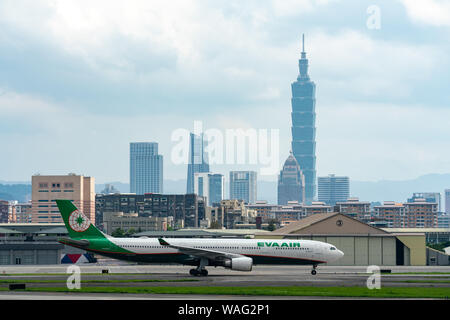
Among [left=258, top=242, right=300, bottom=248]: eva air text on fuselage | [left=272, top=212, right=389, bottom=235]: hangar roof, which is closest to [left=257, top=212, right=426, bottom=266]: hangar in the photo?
[left=272, top=212, right=389, bottom=235]: hangar roof

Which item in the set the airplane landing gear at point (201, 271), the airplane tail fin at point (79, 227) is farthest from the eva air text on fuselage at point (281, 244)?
the airplane tail fin at point (79, 227)

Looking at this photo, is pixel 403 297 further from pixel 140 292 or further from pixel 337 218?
pixel 337 218

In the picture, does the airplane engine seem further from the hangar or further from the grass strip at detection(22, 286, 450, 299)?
the hangar

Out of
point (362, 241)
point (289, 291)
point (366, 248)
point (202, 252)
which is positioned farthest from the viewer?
point (362, 241)

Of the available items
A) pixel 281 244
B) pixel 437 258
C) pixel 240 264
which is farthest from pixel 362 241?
pixel 240 264

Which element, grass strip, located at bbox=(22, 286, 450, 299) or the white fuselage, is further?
the white fuselage

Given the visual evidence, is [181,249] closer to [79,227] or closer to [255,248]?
[255,248]

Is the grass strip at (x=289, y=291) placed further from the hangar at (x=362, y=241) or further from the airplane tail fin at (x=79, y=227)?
the hangar at (x=362, y=241)
